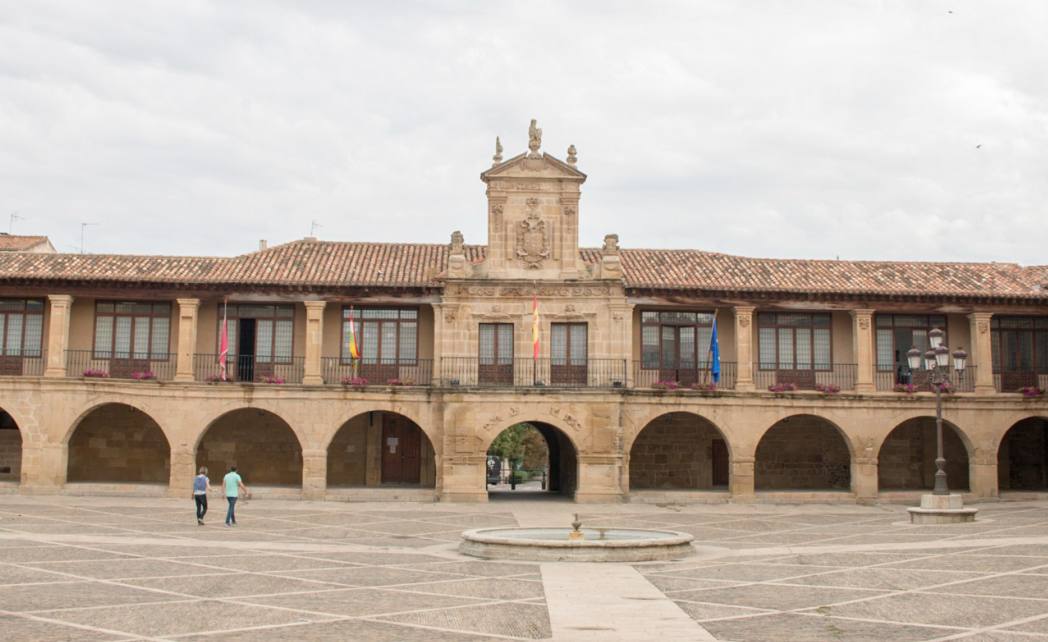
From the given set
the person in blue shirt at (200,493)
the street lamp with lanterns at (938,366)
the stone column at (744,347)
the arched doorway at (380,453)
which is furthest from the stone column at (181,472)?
the street lamp with lanterns at (938,366)

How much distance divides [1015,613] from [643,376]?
2139 centimetres

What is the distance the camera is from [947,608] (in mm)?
14891

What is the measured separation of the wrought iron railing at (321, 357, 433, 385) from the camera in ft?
115

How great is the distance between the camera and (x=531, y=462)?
6906 centimetres

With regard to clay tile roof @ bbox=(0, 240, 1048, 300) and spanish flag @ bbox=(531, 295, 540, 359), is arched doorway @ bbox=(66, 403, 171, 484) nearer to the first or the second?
clay tile roof @ bbox=(0, 240, 1048, 300)

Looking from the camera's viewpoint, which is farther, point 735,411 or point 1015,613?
point 735,411

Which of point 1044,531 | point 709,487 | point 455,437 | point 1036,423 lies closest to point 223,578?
point 455,437

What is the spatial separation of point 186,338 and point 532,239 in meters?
11.4

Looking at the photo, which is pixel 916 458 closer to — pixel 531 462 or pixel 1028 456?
pixel 1028 456

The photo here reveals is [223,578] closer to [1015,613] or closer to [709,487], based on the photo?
[1015,613]

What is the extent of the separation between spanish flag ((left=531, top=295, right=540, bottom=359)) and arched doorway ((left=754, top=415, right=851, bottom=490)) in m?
9.10

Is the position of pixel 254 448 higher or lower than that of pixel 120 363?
lower

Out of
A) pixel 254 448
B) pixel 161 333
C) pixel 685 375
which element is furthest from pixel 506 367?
pixel 161 333

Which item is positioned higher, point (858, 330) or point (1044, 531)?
point (858, 330)
